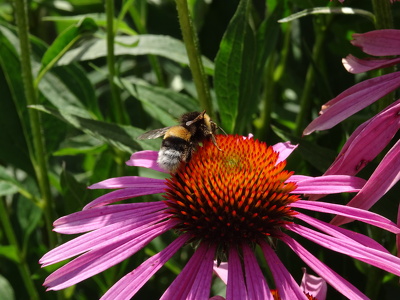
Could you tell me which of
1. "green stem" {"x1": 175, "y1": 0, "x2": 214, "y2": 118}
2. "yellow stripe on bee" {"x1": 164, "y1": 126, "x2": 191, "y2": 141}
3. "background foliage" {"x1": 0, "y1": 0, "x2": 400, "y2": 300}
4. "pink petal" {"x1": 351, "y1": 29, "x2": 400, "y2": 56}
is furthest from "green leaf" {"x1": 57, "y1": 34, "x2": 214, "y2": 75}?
"pink petal" {"x1": 351, "y1": 29, "x2": 400, "y2": 56}

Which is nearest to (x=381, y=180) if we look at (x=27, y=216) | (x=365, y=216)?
(x=365, y=216)

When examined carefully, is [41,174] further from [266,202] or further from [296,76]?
[296,76]

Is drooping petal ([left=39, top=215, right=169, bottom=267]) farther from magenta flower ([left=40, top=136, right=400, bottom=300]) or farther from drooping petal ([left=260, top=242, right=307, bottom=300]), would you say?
drooping petal ([left=260, top=242, right=307, bottom=300])

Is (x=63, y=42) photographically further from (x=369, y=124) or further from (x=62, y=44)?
(x=369, y=124)

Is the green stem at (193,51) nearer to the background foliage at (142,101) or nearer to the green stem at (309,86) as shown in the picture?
the background foliage at (142,101)

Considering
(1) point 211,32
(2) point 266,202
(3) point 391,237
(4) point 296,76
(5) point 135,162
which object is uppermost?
(1) point 211,32

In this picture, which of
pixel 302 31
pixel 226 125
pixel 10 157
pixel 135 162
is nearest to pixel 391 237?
pixel 226 125


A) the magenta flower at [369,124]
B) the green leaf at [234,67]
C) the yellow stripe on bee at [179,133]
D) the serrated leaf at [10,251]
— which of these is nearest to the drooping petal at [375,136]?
the magenta flower at [369,124]
